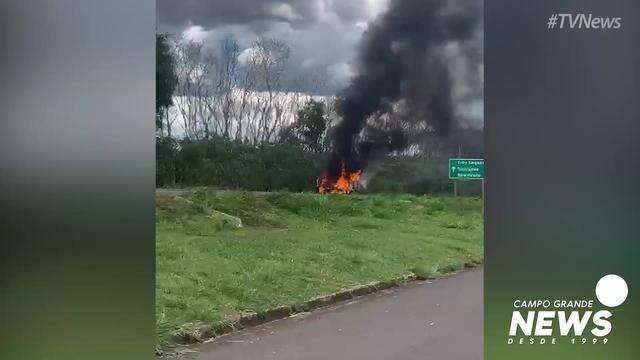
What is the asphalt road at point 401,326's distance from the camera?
11.0ft

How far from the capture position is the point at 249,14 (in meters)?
3.34

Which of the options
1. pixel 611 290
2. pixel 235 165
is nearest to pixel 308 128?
pixel 235 165

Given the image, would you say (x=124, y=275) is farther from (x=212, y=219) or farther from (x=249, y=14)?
(x=249, y=14)

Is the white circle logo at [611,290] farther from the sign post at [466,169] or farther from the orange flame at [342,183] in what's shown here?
the orange flame at [342,183]

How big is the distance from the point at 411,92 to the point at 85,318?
203 centimetres

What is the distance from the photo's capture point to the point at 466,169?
3.39m

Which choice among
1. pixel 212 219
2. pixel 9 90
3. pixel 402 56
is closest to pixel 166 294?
pixel 212 219

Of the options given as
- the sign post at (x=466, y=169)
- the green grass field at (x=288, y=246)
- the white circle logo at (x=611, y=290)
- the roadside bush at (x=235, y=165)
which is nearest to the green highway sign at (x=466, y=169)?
the sign post at (x=466, y=169)

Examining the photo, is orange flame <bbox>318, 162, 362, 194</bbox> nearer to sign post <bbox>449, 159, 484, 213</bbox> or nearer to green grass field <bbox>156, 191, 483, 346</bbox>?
green grass field <bbox>156, 191, 483, 346</bbox>

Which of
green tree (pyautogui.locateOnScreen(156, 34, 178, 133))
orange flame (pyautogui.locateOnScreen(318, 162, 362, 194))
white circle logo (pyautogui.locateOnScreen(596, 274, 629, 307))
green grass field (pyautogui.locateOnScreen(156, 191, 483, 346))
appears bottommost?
white circle logo (pyautogui.locateOnScreen(596, 274, 629, 307))

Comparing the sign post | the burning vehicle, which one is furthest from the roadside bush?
the sign post

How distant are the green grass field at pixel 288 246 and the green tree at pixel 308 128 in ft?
0.93

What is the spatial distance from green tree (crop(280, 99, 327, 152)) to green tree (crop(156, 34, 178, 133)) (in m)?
0.61

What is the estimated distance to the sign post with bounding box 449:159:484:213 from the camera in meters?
3.38
